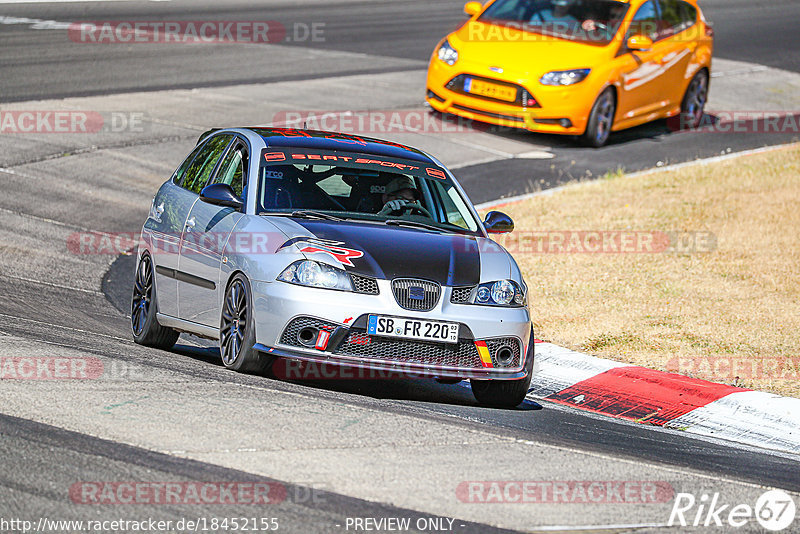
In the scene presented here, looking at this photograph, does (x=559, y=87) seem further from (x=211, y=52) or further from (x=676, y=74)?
(x=211, y=52)

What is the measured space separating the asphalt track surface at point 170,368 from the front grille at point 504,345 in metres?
0.32

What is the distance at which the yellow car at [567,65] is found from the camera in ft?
57.4

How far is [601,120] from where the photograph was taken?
18031 mm

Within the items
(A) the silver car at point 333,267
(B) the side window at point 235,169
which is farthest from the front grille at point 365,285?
(B) the side window at point 235,169

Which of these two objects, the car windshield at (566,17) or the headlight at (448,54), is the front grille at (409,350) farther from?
the car windshield at (566,17)

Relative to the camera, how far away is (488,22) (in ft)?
61.5

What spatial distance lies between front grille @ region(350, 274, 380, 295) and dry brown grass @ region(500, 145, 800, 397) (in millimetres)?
2926

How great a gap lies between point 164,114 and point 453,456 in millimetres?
12642

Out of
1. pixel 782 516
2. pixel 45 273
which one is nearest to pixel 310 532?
pixel 782 516

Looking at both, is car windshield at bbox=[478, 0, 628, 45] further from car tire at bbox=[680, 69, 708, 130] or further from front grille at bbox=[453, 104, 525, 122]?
car tire at bbox=[680, 69, 708, 130]

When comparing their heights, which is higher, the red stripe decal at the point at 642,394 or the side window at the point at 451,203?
the side window at the point at 451,203
